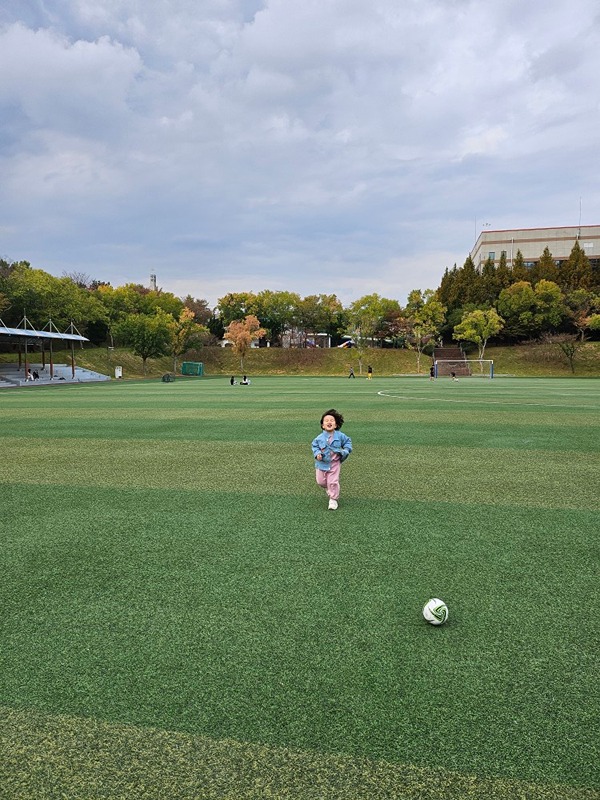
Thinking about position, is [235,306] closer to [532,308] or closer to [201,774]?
[532,308]

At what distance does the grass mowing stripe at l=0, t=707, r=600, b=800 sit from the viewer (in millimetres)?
2211

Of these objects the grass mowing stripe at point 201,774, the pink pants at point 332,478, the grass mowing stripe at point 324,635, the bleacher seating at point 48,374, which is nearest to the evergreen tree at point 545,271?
the bleacher seating at point 48,374

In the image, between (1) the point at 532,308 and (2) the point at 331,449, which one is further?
(1) the point at 532,308

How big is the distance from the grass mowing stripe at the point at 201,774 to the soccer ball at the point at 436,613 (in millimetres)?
1307

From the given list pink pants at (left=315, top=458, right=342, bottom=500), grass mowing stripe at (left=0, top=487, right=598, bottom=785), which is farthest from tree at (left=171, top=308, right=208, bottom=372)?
grass mowing stripe at (left=0, top=487, right=598, bottom=785)

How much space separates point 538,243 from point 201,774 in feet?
355

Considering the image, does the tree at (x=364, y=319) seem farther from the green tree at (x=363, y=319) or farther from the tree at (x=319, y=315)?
the tree at (x=319, y=315)

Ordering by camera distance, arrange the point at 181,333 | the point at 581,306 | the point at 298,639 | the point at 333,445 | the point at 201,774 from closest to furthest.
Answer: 1. the point at 201,774
2. the point at 298,639
3. the point at 333,445
4. the point at 181,333
5. the point at 581,306

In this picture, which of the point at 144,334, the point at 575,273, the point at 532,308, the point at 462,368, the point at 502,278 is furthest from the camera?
the point at 502,278

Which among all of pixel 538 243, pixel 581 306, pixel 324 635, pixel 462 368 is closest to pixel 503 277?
pixel 581 306

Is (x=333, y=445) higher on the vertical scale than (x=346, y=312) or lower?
lower

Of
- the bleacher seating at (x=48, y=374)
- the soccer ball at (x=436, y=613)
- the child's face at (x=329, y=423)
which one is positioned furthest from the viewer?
the bleacher seating at (x=48, y=374)

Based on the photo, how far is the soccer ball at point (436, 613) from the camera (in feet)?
11.8

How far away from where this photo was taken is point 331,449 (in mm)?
6566
